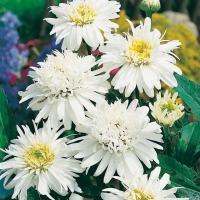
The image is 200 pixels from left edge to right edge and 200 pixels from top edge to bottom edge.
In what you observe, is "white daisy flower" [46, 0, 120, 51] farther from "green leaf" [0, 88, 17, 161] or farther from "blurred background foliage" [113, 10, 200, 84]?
"blurred background foliage" [113, 10, 200, 84]

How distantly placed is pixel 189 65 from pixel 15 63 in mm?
609

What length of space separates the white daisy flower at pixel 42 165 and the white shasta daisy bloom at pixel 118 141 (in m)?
0.02

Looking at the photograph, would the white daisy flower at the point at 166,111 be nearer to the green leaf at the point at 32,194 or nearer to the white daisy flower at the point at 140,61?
the white daisy flower at the point at 140,61

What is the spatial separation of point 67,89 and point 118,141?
9 cm

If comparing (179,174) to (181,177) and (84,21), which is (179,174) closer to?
(181,177)

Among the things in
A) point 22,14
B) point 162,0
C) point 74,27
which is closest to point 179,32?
point 162,0

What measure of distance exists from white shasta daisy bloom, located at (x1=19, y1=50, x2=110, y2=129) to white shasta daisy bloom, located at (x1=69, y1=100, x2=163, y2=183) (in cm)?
2

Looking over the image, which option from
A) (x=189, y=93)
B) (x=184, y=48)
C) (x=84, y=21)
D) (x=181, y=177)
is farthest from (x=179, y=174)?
(x=184, y=48)

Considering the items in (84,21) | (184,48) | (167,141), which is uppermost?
(84,21)

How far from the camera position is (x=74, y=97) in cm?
57

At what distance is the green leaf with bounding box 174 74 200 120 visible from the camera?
603mm

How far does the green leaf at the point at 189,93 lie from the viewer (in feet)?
1.98

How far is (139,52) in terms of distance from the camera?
588mm

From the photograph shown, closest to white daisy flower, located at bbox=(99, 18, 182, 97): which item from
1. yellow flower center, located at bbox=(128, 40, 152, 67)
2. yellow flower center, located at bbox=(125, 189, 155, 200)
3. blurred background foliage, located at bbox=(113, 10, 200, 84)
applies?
yellow flower center, located at bbox=(128, 40, 152, 67)
